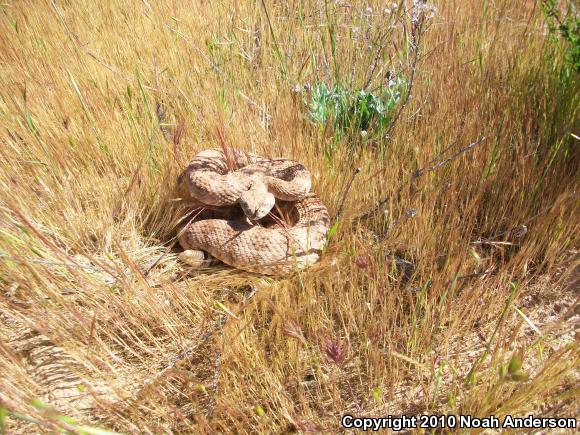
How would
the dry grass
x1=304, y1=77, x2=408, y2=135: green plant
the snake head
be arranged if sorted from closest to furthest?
1. the dry grass
2. the snake head
3. x1=304, y1=77, x2=408, y2=135: green plant

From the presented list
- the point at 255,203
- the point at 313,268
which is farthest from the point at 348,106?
the point at 313,268

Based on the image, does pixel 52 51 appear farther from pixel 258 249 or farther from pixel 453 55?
pixel 453 55

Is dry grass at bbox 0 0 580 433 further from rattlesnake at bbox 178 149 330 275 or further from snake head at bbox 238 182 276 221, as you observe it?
snake head at bbox 238 182 276 221

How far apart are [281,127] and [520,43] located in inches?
68.0

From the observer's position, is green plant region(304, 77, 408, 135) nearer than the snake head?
No

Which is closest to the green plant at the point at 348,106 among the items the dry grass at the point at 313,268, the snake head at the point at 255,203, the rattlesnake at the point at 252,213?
the dry grass at the point at 313,268

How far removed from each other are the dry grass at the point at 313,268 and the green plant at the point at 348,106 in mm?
135

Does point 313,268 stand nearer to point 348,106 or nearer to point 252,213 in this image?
point 252,213

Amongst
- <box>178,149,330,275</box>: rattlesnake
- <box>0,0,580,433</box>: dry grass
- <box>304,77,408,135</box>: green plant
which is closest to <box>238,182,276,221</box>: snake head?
<box>178,149,330,275</box>: rattlesnake

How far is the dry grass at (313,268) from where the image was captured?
142 centimetres

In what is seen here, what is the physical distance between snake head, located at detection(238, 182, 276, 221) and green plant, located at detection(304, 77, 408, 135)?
0.61 m

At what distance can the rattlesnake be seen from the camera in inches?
81.2

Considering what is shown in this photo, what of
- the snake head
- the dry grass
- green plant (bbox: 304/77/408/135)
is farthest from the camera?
green plant (bbox: 304/77/408/135)

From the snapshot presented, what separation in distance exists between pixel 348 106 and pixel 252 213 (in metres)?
1.04
